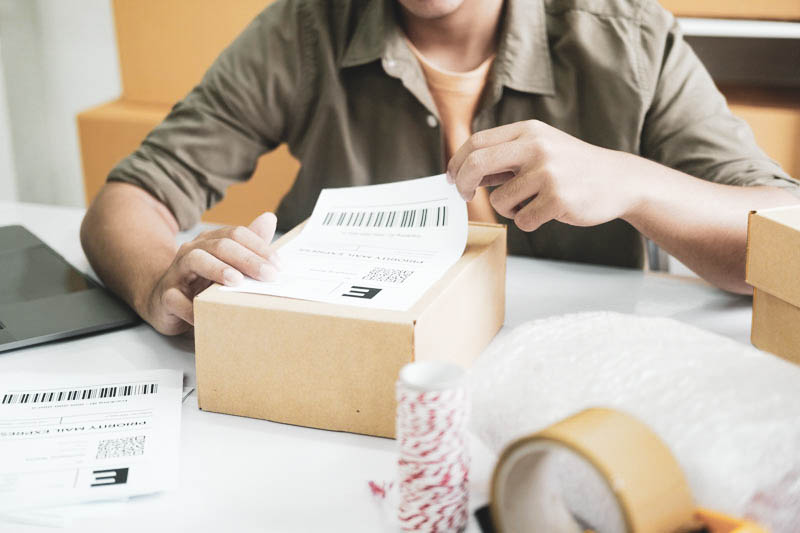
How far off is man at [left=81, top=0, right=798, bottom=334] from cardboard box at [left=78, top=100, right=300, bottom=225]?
0.87 metres

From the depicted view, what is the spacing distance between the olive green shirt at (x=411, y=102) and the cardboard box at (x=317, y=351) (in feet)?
1.75

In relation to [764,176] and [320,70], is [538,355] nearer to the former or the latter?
[764,176]

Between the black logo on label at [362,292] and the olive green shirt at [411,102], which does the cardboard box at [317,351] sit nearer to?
the black logo on label at [362,292]

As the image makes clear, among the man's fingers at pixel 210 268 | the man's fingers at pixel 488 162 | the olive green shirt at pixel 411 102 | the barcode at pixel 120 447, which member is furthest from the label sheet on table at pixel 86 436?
the olive green shirt at pixel 411 102

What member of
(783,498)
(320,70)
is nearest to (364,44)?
(320,70)

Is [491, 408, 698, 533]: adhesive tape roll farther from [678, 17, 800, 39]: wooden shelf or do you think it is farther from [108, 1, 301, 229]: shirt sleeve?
[678, 17, 800, 39]: wooden shelf

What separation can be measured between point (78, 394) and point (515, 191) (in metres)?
0.48

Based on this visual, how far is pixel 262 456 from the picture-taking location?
0.67m

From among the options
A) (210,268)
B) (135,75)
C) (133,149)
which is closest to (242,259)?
(210,268)

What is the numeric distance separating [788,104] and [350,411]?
5.25 ft

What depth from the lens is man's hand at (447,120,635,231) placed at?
0.82 m

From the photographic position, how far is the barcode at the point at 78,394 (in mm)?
755

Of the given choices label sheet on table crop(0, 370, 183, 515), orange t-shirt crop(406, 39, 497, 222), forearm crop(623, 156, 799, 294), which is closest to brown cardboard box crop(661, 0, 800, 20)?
orange t-shirt crop(406, 39, 497, 222)

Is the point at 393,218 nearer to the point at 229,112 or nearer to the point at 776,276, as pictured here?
the point at 776,276
